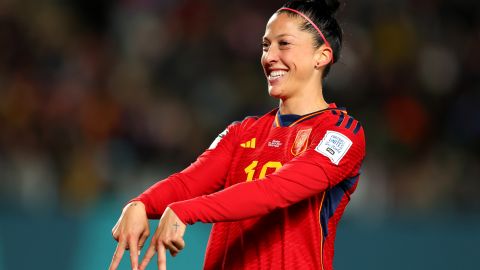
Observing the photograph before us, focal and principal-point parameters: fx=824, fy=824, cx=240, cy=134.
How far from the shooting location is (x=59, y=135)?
20.5ft

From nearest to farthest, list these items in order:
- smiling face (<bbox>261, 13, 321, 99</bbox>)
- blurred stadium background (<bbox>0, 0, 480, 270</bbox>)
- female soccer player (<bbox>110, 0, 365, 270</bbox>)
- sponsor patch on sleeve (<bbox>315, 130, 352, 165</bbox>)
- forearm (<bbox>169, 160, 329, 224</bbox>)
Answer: forearm (<bbox>169, 160, 329, 224</bbox>), female soccer player (<bbox>110, 0, 365, 270</bbox>), sponsor patch on sleeve (<bbox>315, 130, 352, 165</bbox>), smiling face (<bbox>261, 13, 321, 99</bbox>), blurred stadium background (<bbox>0, 0, 480, 270</bbox>)

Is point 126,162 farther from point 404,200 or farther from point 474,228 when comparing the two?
point 474,228

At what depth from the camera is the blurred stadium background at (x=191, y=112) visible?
5074 mm

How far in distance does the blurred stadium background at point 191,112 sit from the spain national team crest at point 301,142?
2.27m

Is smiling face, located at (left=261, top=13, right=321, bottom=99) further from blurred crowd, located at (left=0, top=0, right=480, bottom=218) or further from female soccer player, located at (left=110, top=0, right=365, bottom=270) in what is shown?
blurred crowd, located at (left=0, top=0, right=480, bottom=218)

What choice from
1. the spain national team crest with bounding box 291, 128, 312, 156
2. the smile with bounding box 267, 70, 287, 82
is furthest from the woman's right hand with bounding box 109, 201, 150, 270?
the smile with bounding box 267, 70, 287, 82

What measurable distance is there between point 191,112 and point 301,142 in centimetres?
407

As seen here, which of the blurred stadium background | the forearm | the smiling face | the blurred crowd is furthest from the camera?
the blurred crowd

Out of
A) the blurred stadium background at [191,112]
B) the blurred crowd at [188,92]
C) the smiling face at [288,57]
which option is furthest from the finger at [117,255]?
the blurred crowd at [188,92]

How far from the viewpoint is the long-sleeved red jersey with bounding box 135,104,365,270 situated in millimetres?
2517

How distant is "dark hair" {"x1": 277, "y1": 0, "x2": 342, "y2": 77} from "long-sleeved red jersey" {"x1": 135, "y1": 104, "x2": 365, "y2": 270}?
26 cm

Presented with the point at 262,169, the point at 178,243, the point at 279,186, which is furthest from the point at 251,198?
the point at 262,169

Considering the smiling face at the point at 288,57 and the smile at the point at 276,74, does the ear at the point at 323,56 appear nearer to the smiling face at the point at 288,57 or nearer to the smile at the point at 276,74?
the smiling face at the point at 288,57

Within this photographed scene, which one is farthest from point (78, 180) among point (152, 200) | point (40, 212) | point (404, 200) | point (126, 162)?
point (152, 200)
